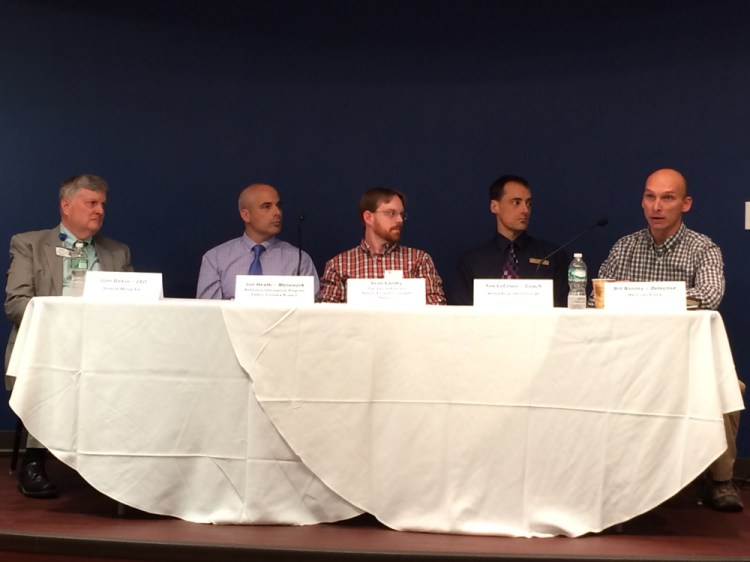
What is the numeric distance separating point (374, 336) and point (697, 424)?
3.33 ft

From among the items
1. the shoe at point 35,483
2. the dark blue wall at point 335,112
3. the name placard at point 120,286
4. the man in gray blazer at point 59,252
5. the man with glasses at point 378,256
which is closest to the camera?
the name placard at point 120,286

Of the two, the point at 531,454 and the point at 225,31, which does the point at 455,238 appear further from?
the point at 531,454

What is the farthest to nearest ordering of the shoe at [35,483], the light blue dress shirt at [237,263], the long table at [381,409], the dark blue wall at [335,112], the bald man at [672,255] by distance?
the dark blue wall at [335,112] < the light blue dress shirt at [237,263] < the bald man at [672,255] < the shoe at [35,483] < the long table at [381,409]

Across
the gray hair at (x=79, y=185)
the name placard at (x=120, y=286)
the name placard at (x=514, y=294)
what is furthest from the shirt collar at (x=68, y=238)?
the name placard at (x=514, y=294)

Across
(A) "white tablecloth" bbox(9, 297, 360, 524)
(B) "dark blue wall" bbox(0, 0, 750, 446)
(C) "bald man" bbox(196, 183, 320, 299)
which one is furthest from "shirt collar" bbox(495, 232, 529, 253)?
(A) "white tablecloth" bbox(9, 297, 360, 524)

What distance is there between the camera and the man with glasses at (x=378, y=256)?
13.0 feet

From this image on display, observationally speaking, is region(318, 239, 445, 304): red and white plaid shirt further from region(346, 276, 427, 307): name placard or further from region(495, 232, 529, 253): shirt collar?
region(346, 276, 427, 307): name placard

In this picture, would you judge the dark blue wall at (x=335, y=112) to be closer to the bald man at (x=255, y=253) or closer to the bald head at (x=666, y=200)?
the bald man at (x=255, y=253)

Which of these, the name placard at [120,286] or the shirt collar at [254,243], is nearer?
the name placard at [120,286]

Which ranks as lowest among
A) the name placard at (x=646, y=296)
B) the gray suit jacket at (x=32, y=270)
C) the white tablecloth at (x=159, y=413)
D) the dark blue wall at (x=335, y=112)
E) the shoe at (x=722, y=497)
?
the shoe at (x=722, y=497)

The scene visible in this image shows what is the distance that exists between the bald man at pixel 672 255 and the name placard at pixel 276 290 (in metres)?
1.51

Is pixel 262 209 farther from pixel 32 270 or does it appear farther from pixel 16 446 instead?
pixel 16 446

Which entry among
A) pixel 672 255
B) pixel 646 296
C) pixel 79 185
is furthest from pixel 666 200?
pixel 79 185

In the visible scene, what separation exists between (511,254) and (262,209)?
1147 mm
